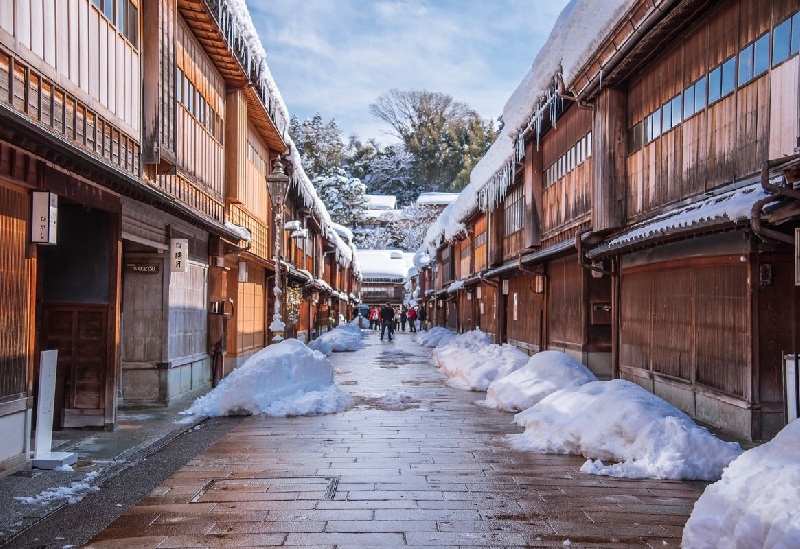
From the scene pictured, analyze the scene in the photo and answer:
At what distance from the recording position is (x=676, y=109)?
12.6 meters

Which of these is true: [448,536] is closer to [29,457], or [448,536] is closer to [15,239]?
[29,457]

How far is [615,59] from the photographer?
13523mm

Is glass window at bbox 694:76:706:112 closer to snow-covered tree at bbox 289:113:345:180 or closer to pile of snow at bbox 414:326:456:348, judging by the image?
pile of snow at bbox 414:326:456:348

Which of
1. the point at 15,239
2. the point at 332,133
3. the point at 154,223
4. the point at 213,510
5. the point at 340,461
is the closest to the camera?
the point at 213,510

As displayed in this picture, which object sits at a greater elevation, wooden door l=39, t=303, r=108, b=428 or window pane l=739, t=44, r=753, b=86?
window pane l=739, t=44, r=753, b=86

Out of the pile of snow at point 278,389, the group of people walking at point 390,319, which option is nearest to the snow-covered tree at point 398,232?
the group of people walking at point 390,319

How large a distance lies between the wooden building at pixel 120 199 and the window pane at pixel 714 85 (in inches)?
346

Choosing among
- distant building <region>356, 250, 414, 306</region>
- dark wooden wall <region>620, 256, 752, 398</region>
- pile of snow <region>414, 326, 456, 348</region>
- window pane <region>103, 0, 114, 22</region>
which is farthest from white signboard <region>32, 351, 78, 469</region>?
distant building <region>356, 250, 414, 306</region>

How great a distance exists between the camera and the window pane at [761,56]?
9555 millimetres

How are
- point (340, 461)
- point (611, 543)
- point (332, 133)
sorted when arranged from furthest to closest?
point (332, 133) → point (340, 461) → point (611, 543)

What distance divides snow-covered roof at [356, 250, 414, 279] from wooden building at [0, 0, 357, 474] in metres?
64.7

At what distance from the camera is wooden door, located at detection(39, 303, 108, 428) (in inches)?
438

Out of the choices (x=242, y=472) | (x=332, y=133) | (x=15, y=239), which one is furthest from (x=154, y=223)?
(x=332, y=133)

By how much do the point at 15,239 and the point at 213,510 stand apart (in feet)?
12.8
